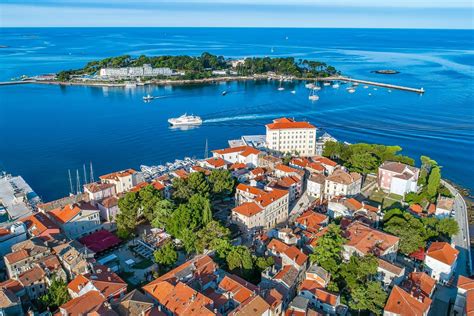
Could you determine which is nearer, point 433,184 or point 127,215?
point 127,215

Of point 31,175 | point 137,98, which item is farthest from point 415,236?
point 137,98

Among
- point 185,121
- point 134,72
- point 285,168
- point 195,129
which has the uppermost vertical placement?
point 134,72

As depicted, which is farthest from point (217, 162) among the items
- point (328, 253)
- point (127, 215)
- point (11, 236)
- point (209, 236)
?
point (11, 236)

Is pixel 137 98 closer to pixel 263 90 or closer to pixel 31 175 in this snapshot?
pixel 263 90

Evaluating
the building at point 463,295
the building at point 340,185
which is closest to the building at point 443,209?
the building at point 340,185

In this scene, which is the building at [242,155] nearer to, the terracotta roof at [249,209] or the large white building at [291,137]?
the large white building at [291,137]

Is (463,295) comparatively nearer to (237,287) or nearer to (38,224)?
(237,287)

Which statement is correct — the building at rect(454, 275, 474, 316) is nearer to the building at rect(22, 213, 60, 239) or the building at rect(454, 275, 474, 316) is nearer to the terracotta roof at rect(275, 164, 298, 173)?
the terracotta roof at rect(275, 164, 298, 173)
